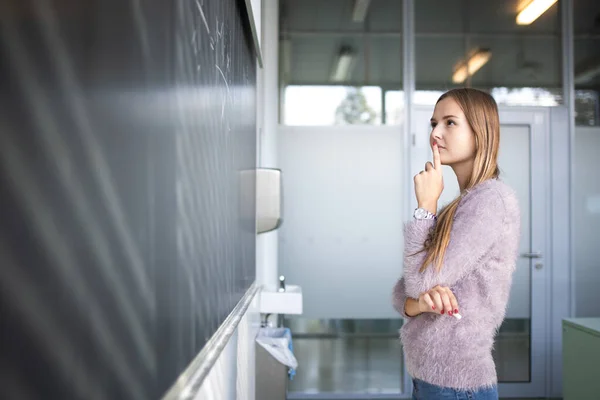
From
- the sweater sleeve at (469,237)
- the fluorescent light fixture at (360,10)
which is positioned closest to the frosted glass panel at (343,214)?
the fluorescent light fixture at (360,10)

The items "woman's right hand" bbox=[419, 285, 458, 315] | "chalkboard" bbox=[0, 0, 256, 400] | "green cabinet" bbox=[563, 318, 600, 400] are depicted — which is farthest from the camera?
"green cabinet" bbox=[563, 318, 600, 400]

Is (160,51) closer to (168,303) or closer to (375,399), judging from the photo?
(168,303)

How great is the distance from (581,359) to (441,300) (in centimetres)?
215

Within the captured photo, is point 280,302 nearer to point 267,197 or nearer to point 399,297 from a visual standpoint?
point 267,197

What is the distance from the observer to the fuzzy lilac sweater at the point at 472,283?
54.9 inches

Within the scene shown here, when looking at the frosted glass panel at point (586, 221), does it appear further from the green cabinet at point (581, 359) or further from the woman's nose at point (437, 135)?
the woman's nose at point (437, 135)

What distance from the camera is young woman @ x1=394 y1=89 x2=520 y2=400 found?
4.59 feet

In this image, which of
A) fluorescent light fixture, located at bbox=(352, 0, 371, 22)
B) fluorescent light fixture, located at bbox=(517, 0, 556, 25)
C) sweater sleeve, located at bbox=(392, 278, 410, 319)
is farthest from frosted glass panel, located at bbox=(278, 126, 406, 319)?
sweater sleeve, located at bbox=(392, 278, 410, 319)

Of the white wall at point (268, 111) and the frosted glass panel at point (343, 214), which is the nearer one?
the white wall at point (268, 111)

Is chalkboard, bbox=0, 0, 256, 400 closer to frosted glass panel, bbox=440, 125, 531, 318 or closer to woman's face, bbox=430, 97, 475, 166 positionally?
woman's face, bbox=430, 97, 475, 166

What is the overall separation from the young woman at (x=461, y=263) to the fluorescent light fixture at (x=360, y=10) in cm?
314

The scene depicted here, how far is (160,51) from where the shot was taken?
0.74 meters

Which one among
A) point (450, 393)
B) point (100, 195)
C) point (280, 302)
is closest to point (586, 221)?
point (280, 302)

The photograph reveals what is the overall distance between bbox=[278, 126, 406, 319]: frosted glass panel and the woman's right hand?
3124mm
